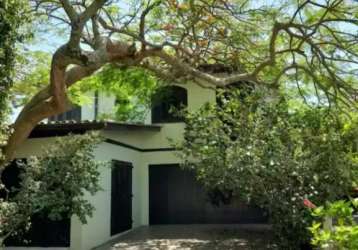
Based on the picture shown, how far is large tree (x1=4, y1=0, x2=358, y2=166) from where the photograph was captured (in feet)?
31.9

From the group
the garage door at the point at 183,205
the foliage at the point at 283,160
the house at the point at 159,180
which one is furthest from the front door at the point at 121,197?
the foliage at the point at 283,160

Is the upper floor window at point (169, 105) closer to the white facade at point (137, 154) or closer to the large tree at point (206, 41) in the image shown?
the white facade at point (137, 154)

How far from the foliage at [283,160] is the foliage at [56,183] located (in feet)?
11.5

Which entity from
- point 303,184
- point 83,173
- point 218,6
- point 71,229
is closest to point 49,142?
point 71,229

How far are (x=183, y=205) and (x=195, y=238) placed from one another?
14.0 ft

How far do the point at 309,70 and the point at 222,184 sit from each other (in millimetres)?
3762

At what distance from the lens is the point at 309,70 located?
38.1 feet

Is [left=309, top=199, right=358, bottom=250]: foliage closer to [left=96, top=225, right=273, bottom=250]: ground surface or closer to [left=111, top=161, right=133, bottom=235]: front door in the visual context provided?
[left=96, top=225, right=273, bottom=250]: ground surface

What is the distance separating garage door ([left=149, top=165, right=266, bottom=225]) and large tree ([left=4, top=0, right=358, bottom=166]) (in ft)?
19.9

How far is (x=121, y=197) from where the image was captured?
15.9 meters

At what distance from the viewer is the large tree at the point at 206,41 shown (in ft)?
31.9

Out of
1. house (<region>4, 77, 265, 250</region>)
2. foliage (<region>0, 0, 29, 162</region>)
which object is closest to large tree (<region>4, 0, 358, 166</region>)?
foliage (<region>0, 0, 29, 162</region>)

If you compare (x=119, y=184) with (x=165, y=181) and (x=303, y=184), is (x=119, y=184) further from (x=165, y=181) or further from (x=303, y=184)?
(x=303, y=184)

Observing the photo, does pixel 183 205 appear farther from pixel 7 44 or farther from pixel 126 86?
pixel 7 44
